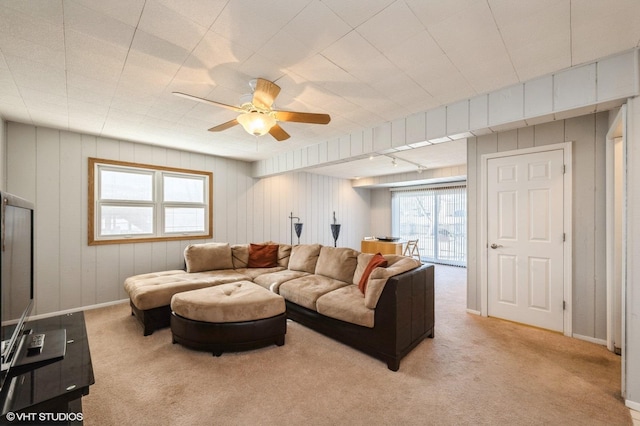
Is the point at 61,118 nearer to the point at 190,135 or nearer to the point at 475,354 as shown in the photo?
the point at 190,135

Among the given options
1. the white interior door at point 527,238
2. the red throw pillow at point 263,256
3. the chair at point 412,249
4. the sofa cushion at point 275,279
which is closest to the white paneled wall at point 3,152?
the red throw pillow at point 263,256

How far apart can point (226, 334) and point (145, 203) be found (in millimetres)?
2939

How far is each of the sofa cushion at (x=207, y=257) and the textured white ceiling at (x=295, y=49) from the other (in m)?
2.08

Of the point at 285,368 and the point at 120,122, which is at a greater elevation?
the point at 120,122

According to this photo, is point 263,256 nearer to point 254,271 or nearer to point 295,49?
point 254,271

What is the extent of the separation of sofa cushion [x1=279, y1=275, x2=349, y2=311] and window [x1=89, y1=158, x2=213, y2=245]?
2.45 m

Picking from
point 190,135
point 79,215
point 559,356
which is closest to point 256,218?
point 190,135

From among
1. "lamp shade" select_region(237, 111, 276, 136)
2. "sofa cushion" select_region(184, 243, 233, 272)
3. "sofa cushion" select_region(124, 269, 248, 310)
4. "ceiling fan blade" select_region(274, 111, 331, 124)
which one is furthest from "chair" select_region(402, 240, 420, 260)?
"lamp shade" select_region(237, 111, 276, 136)

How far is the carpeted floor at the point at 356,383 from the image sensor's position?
1730 millimetres

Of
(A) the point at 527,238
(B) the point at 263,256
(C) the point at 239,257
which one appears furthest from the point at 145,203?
(A) the point at 527,238

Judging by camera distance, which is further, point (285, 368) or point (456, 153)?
point (456, 153)

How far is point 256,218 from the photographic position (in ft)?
18.8

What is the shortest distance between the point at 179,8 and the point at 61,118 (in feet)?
9.26

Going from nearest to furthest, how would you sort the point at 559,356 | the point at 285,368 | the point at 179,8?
the point at 179,8
the point at 285,368
the point at 559,356
